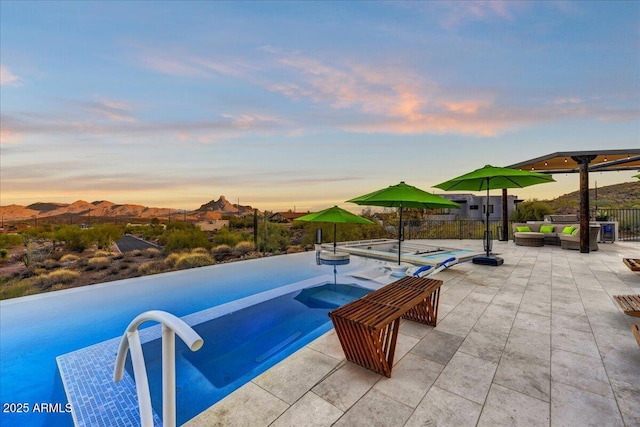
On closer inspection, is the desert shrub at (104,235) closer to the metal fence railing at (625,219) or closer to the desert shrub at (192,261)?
the desert shrub at (192,261)

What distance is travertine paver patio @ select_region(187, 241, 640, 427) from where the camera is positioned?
1.91 m

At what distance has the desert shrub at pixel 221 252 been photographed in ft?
39.4

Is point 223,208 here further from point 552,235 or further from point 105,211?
point 552,235

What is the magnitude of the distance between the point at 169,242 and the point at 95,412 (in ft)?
35.5

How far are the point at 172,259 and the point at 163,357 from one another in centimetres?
1099

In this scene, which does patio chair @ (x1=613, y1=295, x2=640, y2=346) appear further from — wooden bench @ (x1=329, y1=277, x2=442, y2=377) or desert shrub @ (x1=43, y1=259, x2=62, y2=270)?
desert shrub @ (x1=43, y1=259, x2=62, y2=270)

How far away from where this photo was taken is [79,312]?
5418mm

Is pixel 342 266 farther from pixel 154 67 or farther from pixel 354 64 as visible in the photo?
pixel 154 67

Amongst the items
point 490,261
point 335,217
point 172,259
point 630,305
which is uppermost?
point 335,217

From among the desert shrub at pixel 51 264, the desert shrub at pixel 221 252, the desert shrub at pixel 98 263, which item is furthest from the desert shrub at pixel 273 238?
the desert shrub at pixel 51 264

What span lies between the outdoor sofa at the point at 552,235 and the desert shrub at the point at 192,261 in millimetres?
12968

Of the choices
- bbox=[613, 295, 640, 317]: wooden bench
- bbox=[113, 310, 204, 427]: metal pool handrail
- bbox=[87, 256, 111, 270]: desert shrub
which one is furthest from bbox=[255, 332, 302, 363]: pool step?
bbox=[87, 256, 111, 270]: desert shrub

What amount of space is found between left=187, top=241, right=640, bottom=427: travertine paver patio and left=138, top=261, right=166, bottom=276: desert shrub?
8.62 meters

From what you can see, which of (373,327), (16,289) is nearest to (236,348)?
(373,327)
